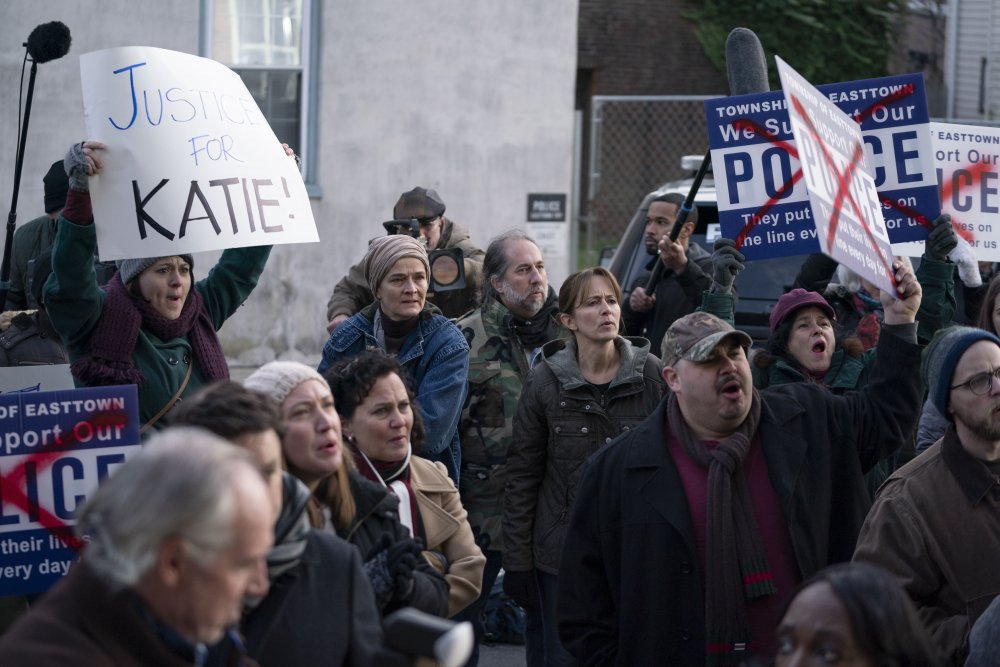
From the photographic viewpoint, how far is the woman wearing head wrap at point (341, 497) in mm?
3732

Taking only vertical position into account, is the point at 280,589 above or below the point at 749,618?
above

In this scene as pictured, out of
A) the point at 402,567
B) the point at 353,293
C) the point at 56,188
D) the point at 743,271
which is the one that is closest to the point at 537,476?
the point at 402,567

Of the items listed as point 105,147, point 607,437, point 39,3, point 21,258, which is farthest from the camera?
point 39,3

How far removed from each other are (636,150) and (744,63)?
504 inches

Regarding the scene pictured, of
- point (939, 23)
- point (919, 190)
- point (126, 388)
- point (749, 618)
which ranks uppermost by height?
point (939, 23)

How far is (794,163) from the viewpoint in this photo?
6.12m

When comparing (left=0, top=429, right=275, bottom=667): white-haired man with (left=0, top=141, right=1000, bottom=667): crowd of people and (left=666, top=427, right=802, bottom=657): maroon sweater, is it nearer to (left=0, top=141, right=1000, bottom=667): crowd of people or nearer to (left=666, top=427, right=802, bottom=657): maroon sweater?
(left=0, top=141, right=1000, bottom=667): crowd of people

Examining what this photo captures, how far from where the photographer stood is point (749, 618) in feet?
13.9

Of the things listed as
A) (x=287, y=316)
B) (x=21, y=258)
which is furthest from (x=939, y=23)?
(x=21, y=258)

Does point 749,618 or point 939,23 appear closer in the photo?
point 749,618

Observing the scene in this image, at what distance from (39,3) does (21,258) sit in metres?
3.42

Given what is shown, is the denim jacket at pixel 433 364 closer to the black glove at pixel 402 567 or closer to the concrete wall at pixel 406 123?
the black glove at pixel 402 567

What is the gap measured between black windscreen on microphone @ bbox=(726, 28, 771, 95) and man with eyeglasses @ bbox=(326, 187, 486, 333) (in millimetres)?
1743

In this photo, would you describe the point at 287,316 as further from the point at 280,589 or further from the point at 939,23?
the point at 939,23
